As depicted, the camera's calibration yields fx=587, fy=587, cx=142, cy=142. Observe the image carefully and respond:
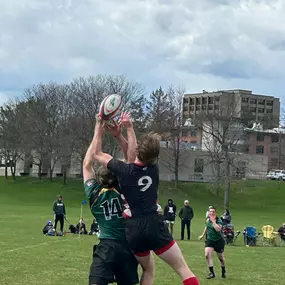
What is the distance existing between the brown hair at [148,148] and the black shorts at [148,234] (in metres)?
0.57

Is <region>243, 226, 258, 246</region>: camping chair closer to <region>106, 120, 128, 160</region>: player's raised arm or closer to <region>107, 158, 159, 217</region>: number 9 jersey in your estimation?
<region>106, 120, 128, 160</region>: player's raised arm

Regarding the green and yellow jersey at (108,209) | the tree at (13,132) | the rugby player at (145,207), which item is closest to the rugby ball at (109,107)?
the rugby player at (145,207)

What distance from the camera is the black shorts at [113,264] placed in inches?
237

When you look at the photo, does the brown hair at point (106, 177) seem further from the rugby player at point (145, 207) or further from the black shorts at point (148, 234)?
the black shorts at point (148, 234)

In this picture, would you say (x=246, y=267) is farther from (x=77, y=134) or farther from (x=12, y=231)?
(x=77, y=134)

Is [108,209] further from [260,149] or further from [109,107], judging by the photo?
[260,149]

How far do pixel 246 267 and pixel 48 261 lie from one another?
18.3ft

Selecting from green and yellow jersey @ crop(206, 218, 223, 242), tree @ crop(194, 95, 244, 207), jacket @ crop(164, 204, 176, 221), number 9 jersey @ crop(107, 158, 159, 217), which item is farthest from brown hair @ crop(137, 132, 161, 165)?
tree @ crop(194, 95, 244, 207)

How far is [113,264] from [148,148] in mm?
1335

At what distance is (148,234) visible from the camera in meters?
5.80

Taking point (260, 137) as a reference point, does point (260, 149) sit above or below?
below

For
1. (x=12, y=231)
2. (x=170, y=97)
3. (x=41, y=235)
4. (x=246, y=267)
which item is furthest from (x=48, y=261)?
(x=170, y=97)

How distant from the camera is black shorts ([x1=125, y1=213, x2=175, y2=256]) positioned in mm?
5809

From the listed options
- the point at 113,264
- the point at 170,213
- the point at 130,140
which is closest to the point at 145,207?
the point at 113,264
